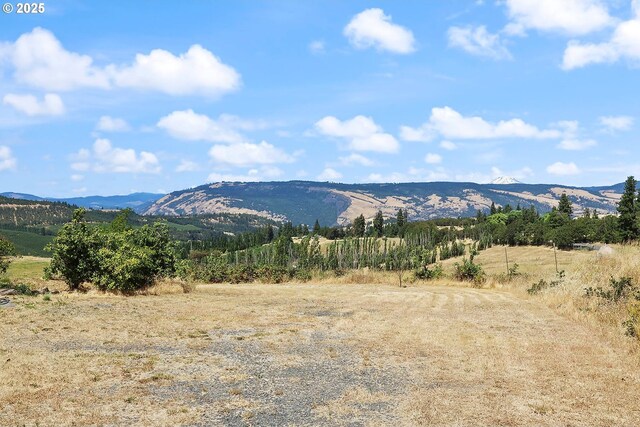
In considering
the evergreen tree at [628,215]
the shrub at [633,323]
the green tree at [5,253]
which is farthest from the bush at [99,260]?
the evergreen tree at [628,215]

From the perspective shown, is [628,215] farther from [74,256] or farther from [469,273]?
[74,256]

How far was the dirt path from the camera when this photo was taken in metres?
11.0

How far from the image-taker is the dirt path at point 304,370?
11.0 meters

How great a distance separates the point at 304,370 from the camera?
14.9 metres

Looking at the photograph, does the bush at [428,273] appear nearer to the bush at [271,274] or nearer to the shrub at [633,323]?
the bush at [271,274]

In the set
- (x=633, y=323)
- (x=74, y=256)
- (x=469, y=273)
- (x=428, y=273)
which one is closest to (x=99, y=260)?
(x=74, y=256)

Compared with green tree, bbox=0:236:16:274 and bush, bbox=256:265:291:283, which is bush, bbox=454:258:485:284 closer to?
bush, bbox=256:265:291:283

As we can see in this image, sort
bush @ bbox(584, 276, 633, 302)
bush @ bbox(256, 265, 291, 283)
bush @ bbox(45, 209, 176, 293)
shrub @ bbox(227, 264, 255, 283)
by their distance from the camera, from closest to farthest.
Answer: bush @ bbox(584, 276, 633, 302)
bush @ bbox(45, 209, 176, 293)
bush @ bbox(256, 265, 291, 283)
shrub @ bbox(227, 264, 255, 283)

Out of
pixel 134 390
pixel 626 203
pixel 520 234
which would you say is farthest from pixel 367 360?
pixel 520 234

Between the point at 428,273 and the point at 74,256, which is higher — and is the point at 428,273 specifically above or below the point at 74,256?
A: below

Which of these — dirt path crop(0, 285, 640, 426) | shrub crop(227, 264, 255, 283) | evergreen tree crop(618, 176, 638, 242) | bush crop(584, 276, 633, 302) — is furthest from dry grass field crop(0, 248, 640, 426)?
evergreen tree crop(618, 176, 638, 242)

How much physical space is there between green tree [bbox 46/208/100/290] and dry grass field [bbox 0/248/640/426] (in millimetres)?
5626

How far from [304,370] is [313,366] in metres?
0.55

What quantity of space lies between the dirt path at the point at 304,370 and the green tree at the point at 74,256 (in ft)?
28.0
